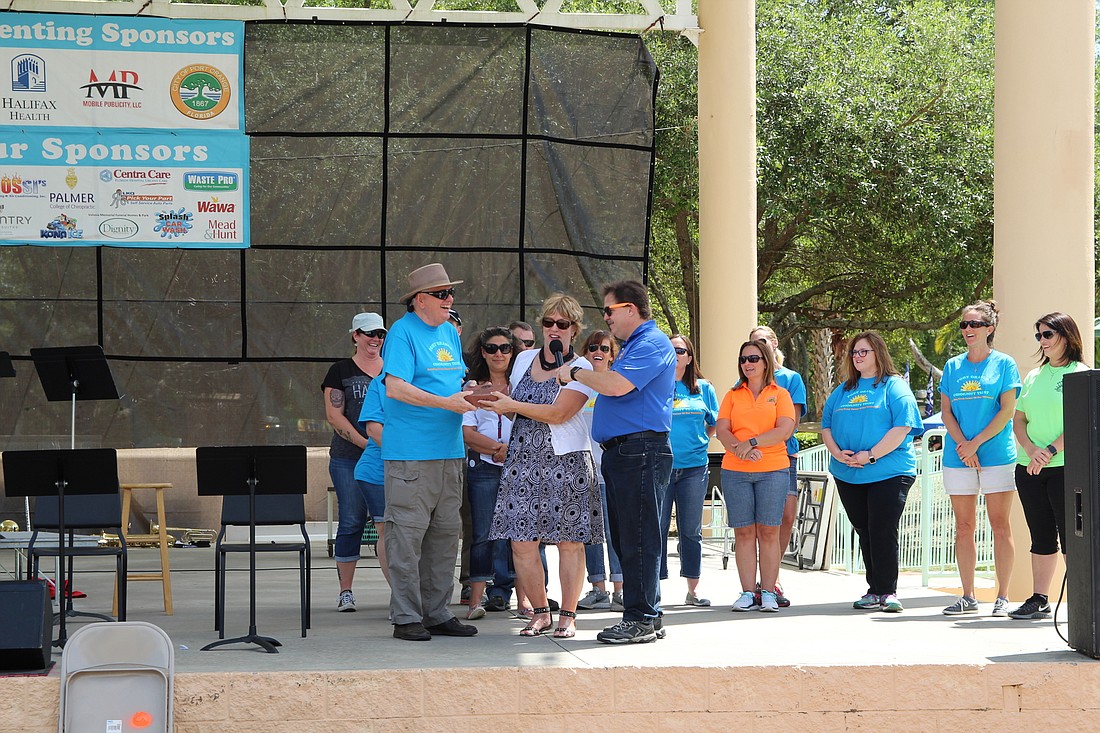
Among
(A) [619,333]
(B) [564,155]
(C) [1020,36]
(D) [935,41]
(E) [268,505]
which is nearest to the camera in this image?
(A) [619,333]

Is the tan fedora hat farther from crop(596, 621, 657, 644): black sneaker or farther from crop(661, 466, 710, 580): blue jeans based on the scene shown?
crop(661, 466, 710, 580): blue jeans

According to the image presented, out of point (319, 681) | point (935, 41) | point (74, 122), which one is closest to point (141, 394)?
point (74, 122)

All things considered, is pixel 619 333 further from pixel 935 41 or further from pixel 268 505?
pixel 935 41

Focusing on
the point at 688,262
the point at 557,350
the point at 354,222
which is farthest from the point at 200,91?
the point at 688,262

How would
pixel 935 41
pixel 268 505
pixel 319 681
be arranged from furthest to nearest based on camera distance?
pixel 935 41, pixel 268 505, pixel 319 681

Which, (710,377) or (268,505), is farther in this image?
(710,377)

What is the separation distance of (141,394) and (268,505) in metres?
5.96

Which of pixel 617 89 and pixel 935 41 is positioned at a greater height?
pixel 935 41

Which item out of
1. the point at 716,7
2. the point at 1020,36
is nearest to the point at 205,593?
the point at 1020,36

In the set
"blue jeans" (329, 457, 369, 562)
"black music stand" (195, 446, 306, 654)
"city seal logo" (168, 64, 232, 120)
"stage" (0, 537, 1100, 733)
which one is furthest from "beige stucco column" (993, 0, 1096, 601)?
"city seal logo" (168, 64, 232, 120)

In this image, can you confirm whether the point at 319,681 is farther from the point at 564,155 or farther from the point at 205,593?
the point at 564,155

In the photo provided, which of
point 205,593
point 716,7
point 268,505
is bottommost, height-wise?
point 205,593

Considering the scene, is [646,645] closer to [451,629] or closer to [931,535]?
[451,629]

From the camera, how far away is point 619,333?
6594mm
